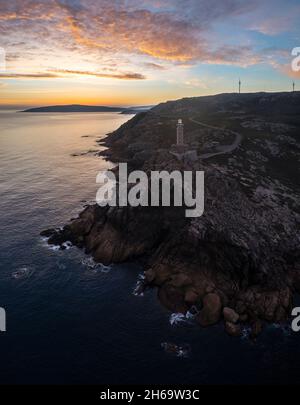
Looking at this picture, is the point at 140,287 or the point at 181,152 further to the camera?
the point at 181,152

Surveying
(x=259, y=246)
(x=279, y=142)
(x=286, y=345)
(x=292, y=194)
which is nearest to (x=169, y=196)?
(x=259, y=246)

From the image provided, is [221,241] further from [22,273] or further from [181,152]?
[22,273]

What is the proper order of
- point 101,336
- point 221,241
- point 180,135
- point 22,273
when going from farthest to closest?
point 180,135, point 221,241, point 22,273, point 101,336

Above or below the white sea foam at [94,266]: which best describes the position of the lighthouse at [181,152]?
above

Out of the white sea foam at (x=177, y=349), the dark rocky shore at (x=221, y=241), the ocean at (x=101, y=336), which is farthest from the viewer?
the dark rocky shore at (x=221, y=241)

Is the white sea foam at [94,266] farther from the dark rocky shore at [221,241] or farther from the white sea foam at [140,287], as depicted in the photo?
the white sea foam at [140,287]

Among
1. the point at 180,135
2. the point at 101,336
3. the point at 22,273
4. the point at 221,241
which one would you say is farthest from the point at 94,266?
the point at 180,135

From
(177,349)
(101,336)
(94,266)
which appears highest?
(94,266)

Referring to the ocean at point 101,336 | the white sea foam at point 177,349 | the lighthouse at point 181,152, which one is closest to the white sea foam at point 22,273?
the ocean at point 101,336

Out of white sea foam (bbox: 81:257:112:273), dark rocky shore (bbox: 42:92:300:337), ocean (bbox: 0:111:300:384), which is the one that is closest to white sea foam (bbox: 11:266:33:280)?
ocean (bbox: 0:111:300:384)

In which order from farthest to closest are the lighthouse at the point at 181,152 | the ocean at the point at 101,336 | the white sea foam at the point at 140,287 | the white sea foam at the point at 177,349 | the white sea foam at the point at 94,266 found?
1. the lighthouse at the point at 181,152
2. the white sea foam at the point at 94,266
3. the white sea foam at the point at 140,287
4. the white sea foam at the point at 177,349
5. the ocean at the point at 101,336

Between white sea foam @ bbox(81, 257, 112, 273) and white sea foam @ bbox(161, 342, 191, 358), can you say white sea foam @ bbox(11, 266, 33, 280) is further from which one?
white sea foam @ bbox(161, 342, 191, 358)
